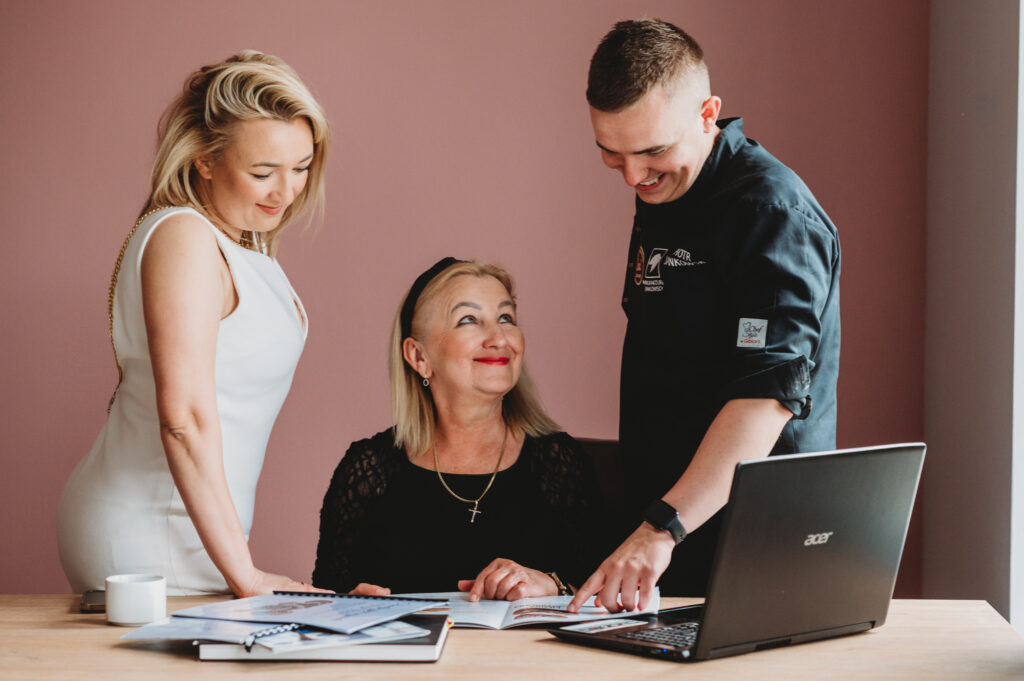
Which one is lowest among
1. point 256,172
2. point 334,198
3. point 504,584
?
point 504,584

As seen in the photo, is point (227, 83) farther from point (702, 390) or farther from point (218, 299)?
point (702, 390)

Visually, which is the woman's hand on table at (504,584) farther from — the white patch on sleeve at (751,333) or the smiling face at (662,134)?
the smiling face at (662,134)

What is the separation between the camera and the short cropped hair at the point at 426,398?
7.34ft

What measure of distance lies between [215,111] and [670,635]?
1.13 metres

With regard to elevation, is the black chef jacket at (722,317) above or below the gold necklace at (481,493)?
above

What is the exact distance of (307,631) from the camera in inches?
50.8

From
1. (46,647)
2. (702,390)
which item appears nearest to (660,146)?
(702,390)

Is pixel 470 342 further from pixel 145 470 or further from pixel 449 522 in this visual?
pixel 145 470

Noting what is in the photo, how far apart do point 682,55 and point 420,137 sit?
132 centimetres

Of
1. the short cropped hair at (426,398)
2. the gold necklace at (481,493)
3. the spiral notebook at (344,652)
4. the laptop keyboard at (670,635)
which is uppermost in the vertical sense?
the short cropped hair at (426,398)

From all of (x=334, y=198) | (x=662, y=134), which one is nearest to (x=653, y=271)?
(x=662, y=134)

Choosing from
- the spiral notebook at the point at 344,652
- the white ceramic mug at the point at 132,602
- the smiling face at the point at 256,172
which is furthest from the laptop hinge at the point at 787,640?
the smiling face at the point at 256,172

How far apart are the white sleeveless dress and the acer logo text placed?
0.98 metres

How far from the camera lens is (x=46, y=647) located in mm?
1327
